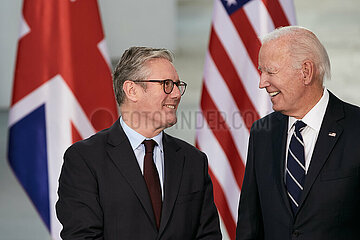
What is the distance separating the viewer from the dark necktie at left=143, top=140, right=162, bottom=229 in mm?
1779

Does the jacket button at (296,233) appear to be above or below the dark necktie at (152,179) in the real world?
below

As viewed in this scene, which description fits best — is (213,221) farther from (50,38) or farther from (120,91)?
(50,38)

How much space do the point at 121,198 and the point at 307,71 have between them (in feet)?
2.41

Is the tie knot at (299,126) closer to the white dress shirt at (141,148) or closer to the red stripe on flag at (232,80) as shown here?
the white dress shirt at (141,148)

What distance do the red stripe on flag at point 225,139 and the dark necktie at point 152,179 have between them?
1.35 meters

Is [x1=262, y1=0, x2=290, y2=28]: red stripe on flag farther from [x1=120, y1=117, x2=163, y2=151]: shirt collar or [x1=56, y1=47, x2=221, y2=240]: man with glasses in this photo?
[x1=120, y1=117, x2=163, y2=151]: shirt collar

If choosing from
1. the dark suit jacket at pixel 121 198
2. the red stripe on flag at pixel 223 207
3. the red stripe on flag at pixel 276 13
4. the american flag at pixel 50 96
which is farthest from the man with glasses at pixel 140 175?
the red stripe on flag at pixel 276 13

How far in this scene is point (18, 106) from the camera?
3.00m

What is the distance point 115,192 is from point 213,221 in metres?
0.35

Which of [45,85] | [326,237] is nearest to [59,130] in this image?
[45,85]

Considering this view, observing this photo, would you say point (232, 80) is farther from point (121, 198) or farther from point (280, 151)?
point (121, 198)

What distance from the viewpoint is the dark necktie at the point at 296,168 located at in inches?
71.3

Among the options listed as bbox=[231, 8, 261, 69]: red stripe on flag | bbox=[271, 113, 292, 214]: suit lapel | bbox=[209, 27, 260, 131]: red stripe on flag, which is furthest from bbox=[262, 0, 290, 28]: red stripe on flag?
bbox=[271, 113, 292, 214]: suit lapel

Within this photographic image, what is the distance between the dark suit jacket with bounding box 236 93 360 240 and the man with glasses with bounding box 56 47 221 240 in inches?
7.0
